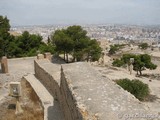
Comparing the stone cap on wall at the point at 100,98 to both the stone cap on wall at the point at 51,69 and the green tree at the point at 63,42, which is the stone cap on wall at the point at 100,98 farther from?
the green tree at the point at 63,42

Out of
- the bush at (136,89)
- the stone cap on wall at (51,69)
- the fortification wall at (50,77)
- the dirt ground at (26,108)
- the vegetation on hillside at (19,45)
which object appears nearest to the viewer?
the dirt ground at (26,108)

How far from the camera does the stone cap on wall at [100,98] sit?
6.02m

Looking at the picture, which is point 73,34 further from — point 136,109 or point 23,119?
point 136,109

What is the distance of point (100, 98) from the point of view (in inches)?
271

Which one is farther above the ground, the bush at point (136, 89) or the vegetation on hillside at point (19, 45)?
the vegetation on hillside at point (19, 45)

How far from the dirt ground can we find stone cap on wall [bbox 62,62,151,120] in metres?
3.01

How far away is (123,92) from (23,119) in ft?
17.8

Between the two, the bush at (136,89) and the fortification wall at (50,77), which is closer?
the fortification wall at (50,77)

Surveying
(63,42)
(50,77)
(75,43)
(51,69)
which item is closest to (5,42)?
(63,42)

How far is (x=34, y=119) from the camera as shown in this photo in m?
10.9

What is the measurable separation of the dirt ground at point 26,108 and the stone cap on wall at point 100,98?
9.86 ft

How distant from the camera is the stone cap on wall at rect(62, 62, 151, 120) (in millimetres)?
6016

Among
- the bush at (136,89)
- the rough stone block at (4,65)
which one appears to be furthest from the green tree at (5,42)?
the bush at (136,89)

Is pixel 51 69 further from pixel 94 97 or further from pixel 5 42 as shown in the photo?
pixel 5 42
